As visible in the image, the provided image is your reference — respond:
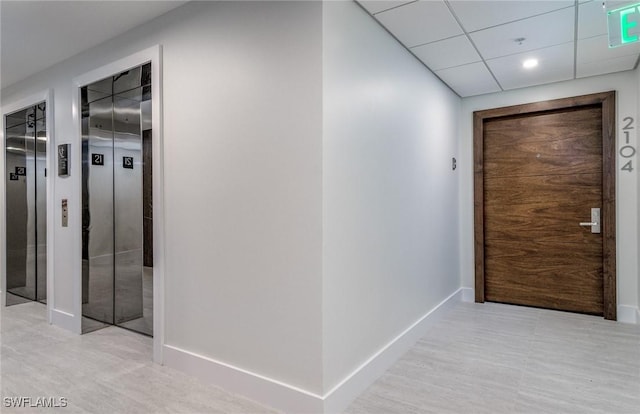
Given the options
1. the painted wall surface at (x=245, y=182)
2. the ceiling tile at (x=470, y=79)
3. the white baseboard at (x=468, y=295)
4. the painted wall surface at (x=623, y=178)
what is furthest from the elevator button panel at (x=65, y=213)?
the painted wall surface at (x=623, y=178)

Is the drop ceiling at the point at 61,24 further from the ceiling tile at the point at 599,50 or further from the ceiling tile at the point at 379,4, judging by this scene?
the ceiling tile at the point at 599,50

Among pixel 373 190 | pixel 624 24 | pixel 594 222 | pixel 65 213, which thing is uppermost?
pixel 624 24

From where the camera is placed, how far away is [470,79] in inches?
174

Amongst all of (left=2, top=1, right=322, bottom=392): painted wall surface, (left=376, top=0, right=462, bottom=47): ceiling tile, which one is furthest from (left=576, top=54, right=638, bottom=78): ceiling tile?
(left=2, top=1, right=322, bottom=392): painted wall surface

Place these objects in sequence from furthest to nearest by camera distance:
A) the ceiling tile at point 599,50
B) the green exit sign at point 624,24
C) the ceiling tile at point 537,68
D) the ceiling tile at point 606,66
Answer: the ceiling tile at point 606,66, the ceiling tile at point 537,68, the ceiling tile at point 599,50, the green exit sign at point 624,24

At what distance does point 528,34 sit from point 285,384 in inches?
141

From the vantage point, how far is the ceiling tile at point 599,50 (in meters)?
3.35

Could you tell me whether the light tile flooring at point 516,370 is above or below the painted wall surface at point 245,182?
below

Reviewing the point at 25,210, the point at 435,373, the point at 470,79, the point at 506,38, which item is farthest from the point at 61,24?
the point at 435,373

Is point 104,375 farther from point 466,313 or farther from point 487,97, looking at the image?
point 487,97

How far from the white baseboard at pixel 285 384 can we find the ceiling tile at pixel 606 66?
357 cm

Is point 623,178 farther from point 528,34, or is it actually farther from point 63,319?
point 63,319

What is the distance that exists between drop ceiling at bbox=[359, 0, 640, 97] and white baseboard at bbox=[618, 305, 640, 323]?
2.78m

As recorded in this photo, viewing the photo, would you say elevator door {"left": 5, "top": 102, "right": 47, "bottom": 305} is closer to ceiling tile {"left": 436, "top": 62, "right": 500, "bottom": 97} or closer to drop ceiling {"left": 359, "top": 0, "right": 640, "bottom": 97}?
drop ceiling {"left": 359, "top": 0, "right": 640, "bottom": 97}
